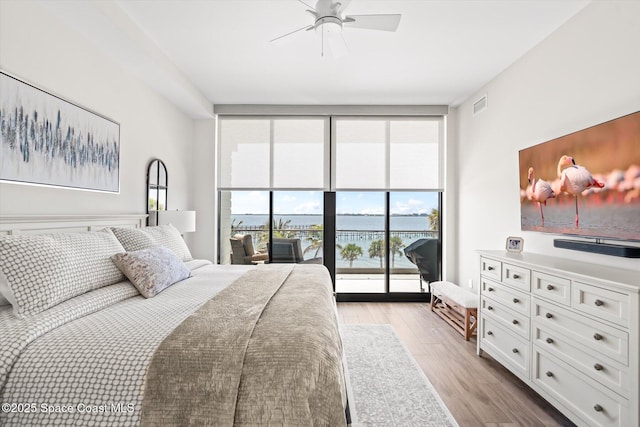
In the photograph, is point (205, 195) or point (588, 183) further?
point (205, 195)

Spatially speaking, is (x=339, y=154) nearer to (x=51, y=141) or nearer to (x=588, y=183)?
(x=588, y=183)

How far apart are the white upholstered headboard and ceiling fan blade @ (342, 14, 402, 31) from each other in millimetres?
2356

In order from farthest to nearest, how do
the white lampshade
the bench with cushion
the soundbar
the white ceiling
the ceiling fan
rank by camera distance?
1. the white lampshade
2. the bench with cushion
3. the white ceiling
4. the ceiling fan
5. the soundbar

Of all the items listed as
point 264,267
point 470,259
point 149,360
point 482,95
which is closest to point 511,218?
point 470,259

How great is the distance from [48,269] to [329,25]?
85.3 inches

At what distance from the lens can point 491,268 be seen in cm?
271

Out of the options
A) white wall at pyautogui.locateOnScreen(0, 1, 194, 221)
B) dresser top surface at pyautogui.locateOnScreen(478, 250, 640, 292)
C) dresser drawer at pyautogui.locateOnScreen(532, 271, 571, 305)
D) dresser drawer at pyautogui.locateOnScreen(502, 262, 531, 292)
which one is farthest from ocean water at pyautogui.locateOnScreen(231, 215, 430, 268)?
dresser drawer at pyautogui.locateOnScreen(532, 271, 571, 305)

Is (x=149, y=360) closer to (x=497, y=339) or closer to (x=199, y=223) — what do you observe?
(x=497, y=339)

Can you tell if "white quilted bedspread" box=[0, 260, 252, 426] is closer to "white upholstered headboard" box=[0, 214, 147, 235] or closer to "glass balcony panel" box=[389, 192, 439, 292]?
"white upholstered headboard" box=[0, 214, 147, 235]

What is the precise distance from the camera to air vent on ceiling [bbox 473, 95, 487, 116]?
12.2ft

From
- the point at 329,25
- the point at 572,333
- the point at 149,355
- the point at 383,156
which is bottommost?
the point at 572,333

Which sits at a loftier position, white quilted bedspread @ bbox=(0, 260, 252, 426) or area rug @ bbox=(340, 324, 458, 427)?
white quilted bedspread @ bbox=(0, 260, 252, 426)

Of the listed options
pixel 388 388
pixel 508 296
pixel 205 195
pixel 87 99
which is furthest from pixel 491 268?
pixel 205 195

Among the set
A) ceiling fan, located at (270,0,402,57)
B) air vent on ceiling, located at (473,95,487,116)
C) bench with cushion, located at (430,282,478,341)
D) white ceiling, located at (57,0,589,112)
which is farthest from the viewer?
air vent on ceiling, located at (473,95,487,116)
